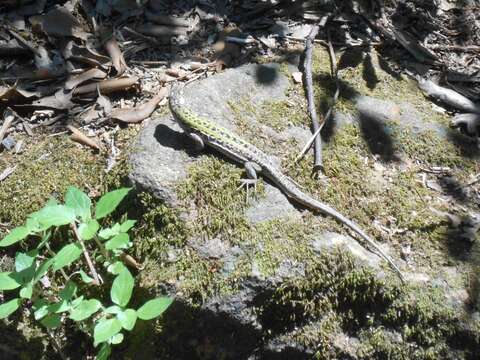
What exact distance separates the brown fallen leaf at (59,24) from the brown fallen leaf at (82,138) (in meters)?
1.19

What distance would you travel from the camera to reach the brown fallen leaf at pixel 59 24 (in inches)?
205

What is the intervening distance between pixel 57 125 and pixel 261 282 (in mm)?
2375

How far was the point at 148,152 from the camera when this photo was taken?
165 inches

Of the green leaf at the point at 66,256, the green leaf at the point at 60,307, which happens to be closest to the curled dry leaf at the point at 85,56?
the green leaf at the point at 66,256

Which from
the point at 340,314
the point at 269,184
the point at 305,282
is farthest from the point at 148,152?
the point at 340,314

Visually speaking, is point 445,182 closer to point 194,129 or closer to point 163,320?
point 194,129

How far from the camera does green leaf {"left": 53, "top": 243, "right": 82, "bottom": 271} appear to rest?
331 centimetres

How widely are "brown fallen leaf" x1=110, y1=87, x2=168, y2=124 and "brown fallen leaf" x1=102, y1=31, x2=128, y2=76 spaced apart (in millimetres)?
479

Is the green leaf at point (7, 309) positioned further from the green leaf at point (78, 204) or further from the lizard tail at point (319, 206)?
the lizard tail at point (319, 206)

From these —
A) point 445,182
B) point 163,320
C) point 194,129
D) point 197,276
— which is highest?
point 194,129

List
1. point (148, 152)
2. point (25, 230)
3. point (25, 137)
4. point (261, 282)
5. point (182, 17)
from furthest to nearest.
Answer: point (182, 17)
point (25, 137)
point (148, 152)
point (261, 282)
point (25, 230)

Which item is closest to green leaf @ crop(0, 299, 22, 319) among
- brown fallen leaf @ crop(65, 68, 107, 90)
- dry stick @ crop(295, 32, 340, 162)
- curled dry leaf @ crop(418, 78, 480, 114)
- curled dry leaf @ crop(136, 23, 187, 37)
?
brown fallen leaf @ crop(65, 68, 107, 90)

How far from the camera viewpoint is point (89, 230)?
11.4 feet

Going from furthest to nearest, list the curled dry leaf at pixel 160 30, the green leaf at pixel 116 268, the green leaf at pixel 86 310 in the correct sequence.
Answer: the curled dry leaf at pixel 160 30 → the green leaf at pixel 116 268 → the green leaf at pixel 86 310
